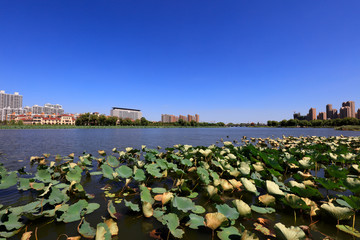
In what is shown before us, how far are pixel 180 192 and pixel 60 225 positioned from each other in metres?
1.82

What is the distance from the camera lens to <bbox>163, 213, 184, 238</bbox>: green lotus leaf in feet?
5.67

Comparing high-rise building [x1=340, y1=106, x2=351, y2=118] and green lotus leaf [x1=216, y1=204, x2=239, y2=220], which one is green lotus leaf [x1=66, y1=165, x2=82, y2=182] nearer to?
green lotus leaf [x1=216, y1=204, x2=239, y2=220]

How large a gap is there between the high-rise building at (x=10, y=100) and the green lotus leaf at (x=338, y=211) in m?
192

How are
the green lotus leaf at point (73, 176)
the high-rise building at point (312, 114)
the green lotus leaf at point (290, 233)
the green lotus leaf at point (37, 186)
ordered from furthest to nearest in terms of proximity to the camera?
the high-rise building at point (312, 114) → the green lotus leaf at point (73, 176) → the green lotus leaf at point (37, 186) → the green lotus leaf at point (290, 233)

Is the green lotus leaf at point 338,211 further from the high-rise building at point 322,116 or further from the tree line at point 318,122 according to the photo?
the high-rise building at point 322,116

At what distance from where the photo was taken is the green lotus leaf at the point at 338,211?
1963 mm

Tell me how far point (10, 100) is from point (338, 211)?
19534 centimetres

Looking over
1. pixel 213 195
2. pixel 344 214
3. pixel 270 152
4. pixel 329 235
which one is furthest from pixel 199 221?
pixel 270 152

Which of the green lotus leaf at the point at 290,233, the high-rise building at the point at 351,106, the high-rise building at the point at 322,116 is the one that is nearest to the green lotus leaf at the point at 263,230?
the green lotus leaf at the point at 290,233

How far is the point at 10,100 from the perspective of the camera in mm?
135500

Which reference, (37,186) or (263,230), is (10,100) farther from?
(263,230)

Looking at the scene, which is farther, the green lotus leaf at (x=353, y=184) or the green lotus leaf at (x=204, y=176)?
the green lotus leaf at (x=204, y=176)

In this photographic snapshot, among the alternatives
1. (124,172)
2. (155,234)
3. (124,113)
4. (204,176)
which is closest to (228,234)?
(155,234)

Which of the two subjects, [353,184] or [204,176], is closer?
[353,184]
